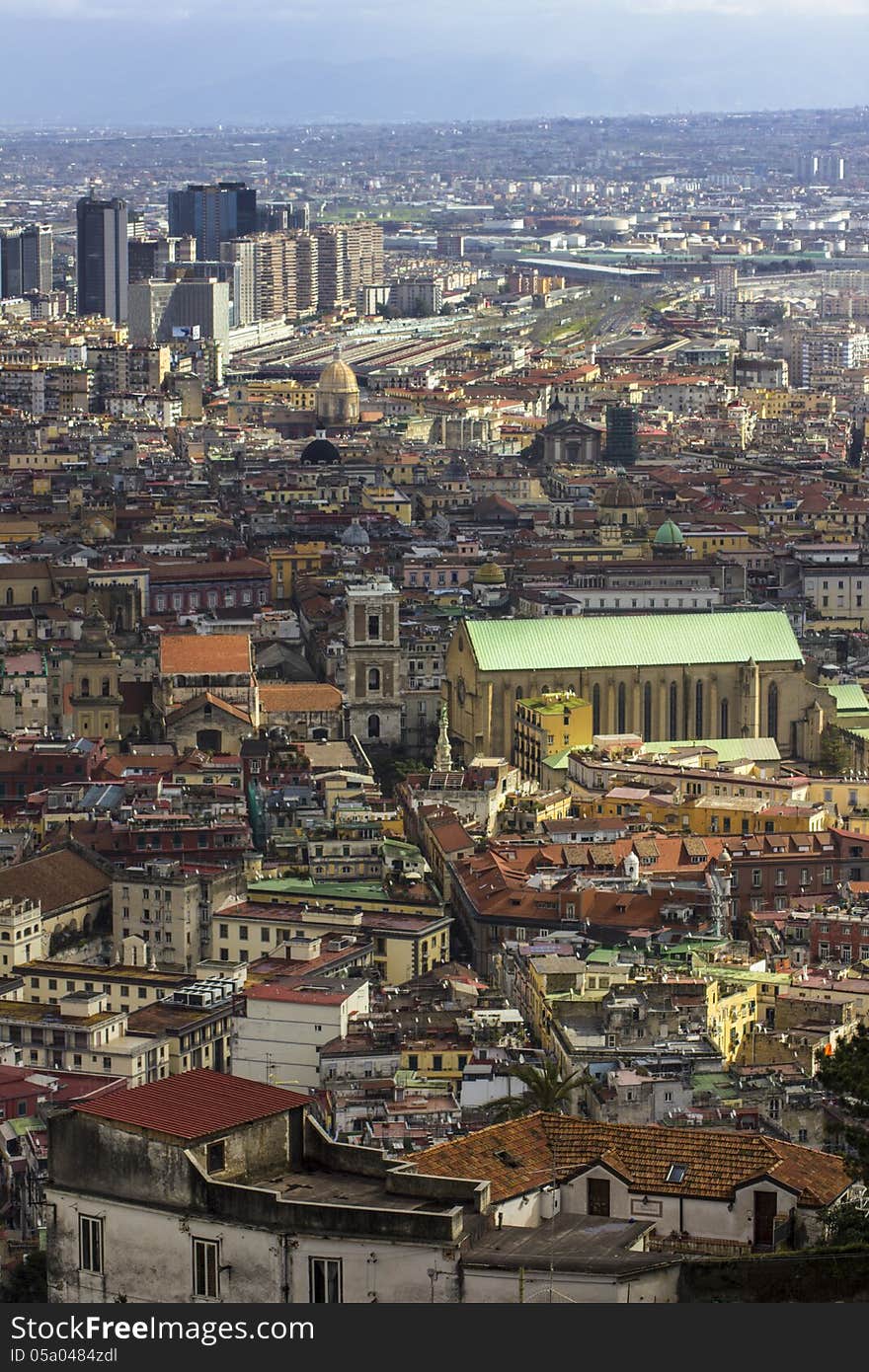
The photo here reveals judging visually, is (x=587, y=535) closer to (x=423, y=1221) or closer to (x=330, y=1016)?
(x=330, y=1016)

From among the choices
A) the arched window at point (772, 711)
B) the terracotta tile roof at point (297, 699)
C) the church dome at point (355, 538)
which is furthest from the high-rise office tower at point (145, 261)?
the arched window at point (772, 711)

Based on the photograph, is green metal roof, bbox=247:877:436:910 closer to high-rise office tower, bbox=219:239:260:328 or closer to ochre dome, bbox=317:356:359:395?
ochre dome, bbox=317:356:359:395

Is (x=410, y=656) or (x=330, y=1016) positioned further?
(x=410, y=656)

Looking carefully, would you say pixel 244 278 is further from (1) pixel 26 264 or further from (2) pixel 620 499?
(2) pixel 620 499

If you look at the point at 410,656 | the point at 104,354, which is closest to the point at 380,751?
the point at 410,656

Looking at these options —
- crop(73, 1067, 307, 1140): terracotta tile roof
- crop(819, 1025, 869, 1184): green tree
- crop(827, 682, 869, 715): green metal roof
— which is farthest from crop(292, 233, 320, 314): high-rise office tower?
crop(73, 1067, 307, 1140): terracotta tile roof

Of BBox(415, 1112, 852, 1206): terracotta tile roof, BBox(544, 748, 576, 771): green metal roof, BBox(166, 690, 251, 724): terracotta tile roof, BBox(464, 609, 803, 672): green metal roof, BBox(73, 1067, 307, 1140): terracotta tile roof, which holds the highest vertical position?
BBox(73, 1067, 307, 1140): terracotta tile roof

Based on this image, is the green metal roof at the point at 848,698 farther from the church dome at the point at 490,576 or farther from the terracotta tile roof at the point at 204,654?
the church dome at the point at 490,576
